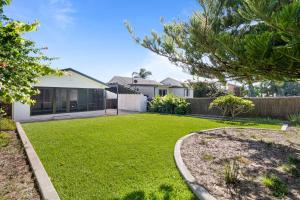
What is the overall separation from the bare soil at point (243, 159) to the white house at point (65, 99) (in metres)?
12.8

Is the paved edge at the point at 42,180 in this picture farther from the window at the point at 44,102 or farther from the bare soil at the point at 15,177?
the window at the point at 44,102

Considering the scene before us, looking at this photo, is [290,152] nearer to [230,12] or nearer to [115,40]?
[230,12]

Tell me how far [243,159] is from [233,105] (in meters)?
12.2

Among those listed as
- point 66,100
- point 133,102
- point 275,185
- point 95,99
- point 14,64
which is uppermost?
point 14,64

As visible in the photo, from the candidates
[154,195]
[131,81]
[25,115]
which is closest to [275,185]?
[154,195]

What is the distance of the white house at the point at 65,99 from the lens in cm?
1688

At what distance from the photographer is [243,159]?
6.49 meters

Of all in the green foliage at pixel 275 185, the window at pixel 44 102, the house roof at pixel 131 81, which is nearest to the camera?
the green foliage at pixel 275 185

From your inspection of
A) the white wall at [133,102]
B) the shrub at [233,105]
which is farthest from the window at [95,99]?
the shrub at [233,105]

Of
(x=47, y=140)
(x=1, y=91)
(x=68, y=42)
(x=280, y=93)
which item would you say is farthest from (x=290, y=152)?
(x=280, y=93)

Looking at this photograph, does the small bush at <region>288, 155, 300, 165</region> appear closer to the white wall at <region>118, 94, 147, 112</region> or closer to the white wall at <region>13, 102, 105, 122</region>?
the white wall at <region>13, 102, 105, 122</region>

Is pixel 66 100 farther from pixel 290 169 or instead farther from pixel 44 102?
pixel 290 169

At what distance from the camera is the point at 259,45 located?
3.51 metres

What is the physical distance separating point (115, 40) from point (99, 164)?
1469 centimetres
